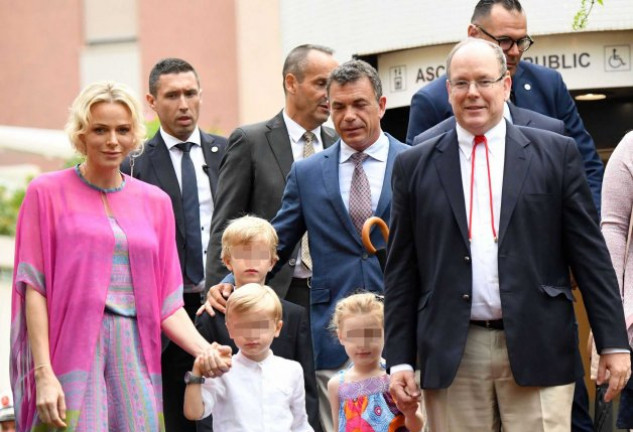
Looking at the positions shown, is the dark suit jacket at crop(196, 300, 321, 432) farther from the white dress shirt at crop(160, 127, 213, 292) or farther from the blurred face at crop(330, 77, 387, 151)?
the white dress shirt at crop(160, 127, 213, 292)

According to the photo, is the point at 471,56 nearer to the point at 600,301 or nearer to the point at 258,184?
the point at 600,301

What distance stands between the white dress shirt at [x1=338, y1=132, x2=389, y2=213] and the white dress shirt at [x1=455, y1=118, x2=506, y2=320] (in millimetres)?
1516

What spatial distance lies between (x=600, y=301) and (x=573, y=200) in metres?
0.43

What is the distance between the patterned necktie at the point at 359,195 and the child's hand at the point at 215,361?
4.88 feet

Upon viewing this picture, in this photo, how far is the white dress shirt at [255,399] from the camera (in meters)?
8.09

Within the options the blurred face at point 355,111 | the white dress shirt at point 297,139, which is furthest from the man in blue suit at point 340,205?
the white dress shirt at point 297,139

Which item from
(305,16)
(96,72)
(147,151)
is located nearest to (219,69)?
(96,72)

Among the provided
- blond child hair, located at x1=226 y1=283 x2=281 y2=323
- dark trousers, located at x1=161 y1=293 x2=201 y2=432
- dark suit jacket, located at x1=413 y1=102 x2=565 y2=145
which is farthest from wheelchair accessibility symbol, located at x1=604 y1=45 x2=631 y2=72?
blond child hair, located at x1=226 y1=283 x2=281 y2=323

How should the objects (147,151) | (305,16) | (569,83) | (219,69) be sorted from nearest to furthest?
(147,151) → (569,83) → (305,16) → (219,69)

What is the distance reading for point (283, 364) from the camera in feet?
27.3

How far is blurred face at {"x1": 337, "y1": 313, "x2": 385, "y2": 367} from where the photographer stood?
26.9ft

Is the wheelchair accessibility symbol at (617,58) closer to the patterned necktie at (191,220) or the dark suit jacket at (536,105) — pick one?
the dark suit jacket at (536,105)

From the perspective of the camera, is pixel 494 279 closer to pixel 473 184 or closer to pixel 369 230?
pixel 473 184

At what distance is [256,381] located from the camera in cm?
816
